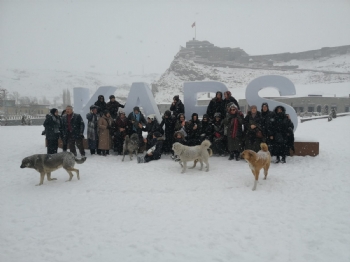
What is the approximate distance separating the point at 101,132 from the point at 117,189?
3371mm

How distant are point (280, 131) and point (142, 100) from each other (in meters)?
5.08

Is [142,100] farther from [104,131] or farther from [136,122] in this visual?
[104,131]

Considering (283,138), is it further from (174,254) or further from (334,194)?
(174,254)

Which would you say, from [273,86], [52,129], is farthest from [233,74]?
[52,129]

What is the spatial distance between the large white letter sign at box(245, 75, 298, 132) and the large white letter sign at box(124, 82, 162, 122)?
3.51m

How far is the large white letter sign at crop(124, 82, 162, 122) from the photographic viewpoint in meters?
9.29

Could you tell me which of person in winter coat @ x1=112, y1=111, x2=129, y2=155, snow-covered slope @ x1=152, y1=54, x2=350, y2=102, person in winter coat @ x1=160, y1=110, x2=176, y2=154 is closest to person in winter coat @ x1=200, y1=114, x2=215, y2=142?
person in winter coat @ x1=160, y1=110, x2=176, y2=154

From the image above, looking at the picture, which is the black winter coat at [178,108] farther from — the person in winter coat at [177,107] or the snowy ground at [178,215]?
the snowy ground at [178,215]

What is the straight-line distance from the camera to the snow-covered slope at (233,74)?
70.9m

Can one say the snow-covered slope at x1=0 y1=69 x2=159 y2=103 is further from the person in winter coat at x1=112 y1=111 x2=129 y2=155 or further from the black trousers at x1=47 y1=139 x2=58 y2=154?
the black trousers at x1=47 y1=139 x2=58 y2=154

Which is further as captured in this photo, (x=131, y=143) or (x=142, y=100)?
(x=142, y=100)

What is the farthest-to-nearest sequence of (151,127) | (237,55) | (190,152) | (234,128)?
(237,55), (151,127), (234,128), (190,152)

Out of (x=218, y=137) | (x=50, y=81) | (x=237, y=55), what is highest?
(x=50, y=81)

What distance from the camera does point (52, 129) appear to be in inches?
299
